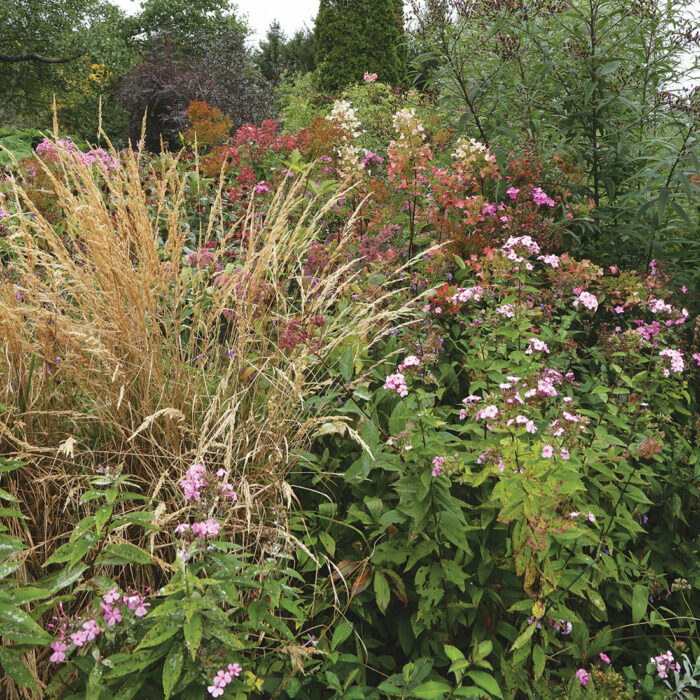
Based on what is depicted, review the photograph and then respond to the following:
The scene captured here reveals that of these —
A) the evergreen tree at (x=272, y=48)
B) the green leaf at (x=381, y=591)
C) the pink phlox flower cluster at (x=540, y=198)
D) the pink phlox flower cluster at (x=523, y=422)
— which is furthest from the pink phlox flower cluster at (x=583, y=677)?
the evergreen tree at (x=272, y=48)

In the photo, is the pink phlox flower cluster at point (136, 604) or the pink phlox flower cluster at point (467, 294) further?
the pink phlox flower cluster at point (467, 294)

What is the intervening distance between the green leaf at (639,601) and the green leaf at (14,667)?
1564 mm

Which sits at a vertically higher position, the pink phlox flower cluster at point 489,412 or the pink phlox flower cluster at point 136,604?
the pink phlox flower cluster at point 489,412

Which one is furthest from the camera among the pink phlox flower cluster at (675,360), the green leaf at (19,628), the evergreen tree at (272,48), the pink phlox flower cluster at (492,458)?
the evergreen tree at (272,48)

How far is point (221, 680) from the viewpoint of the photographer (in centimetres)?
124

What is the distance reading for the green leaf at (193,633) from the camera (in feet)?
3.82

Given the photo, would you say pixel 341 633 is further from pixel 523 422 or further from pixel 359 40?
pixel 359 40

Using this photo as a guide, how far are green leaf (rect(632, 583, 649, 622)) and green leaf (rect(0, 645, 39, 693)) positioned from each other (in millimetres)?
1564

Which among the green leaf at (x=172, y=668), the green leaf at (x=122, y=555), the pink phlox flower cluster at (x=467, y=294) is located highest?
the pink phlox flower cluster at (x=467, y=294)

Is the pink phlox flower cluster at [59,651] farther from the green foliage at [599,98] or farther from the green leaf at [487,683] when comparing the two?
the green foliage at [599,98]

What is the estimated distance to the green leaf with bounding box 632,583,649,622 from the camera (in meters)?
1.74

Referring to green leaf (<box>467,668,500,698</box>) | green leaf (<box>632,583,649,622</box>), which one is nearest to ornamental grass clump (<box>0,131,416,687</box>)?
green leaf (<box>467,668,500,698</box>)

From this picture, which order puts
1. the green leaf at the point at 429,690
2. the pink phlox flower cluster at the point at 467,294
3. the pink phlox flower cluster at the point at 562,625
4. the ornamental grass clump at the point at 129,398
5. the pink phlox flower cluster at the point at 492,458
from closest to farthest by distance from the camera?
1. the green leaf at the point at 429,690
2. the pink phlox flower cluster at the point at 492,458
3. the pink phlox flower cluster at the point at 562,625
4. the ornamental grass clump at the point at 129,398
5. the pink phlox flower cluster at the point at 467,294

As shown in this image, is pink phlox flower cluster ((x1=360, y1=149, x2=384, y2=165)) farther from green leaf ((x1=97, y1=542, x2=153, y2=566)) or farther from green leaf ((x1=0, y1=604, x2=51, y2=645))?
green leaf ((x1=0, y1=604, x2=51, y2=645))
